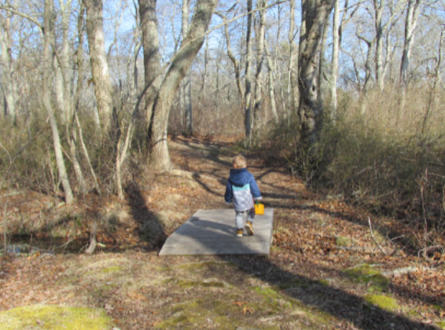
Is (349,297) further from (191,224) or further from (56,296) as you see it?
(191,224)

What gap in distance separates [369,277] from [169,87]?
8246 mm

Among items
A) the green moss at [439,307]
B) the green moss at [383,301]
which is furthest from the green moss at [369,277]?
the green moss at [439,307]

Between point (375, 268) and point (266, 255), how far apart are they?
5.04 ft

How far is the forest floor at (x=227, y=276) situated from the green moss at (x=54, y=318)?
21 mm

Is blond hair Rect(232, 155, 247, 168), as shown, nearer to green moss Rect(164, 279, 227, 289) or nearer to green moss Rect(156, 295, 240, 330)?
green moss Rect(164, 279, 227, 289)

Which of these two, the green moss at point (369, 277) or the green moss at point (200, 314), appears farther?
the green moss at point (369, 277)

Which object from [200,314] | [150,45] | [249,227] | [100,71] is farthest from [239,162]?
[150,45]

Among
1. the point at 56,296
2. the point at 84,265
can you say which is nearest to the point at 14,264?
the point at 84,265

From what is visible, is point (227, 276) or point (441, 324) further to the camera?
point (227, 276)

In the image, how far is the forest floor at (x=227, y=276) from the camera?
3531mm

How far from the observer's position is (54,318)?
11.3ft

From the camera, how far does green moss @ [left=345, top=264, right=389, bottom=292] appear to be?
4131mm

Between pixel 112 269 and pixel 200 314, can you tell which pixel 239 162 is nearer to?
pixel 112 269

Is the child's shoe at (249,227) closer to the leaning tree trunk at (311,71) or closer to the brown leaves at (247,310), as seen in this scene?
the brown leaves at (247,310)
